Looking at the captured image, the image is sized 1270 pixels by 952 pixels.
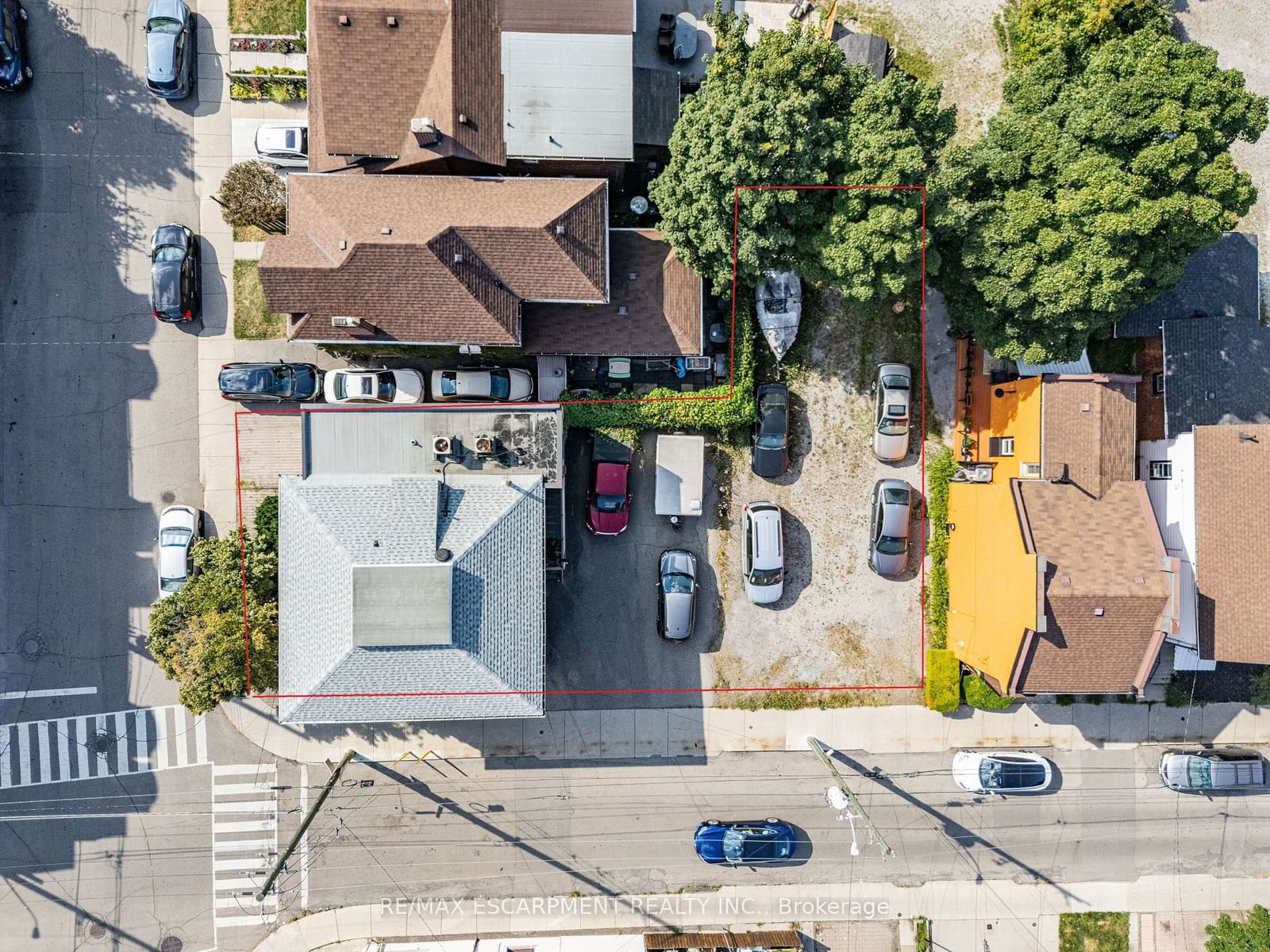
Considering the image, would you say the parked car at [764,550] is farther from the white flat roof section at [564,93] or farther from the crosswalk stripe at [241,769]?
the crosswalk stripe at [241,769]

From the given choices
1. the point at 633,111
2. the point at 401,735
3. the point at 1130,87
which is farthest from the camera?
the point at 401,735

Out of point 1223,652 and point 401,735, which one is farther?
point 401,735

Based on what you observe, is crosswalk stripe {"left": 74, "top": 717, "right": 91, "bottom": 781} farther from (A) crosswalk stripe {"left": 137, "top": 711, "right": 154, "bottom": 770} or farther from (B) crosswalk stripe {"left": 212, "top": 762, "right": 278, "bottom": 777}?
(B) crosswalk stripe {"left": 212, "top": 762, "right": 278, "bottom": 777}

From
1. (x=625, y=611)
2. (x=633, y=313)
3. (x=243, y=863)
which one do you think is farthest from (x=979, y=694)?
(x=243, y=863)

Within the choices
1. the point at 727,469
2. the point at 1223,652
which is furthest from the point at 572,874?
the point at 1223,652

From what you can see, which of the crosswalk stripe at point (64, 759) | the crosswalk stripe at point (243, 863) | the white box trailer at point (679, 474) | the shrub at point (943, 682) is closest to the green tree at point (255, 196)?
the white box trailer at point (679, 474)

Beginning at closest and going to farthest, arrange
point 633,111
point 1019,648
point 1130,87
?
point 1130,87
point 1019,648
point 633,111

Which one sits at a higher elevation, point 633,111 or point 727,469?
point 633,111

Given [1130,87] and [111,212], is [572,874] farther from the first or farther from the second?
[1130,87]
